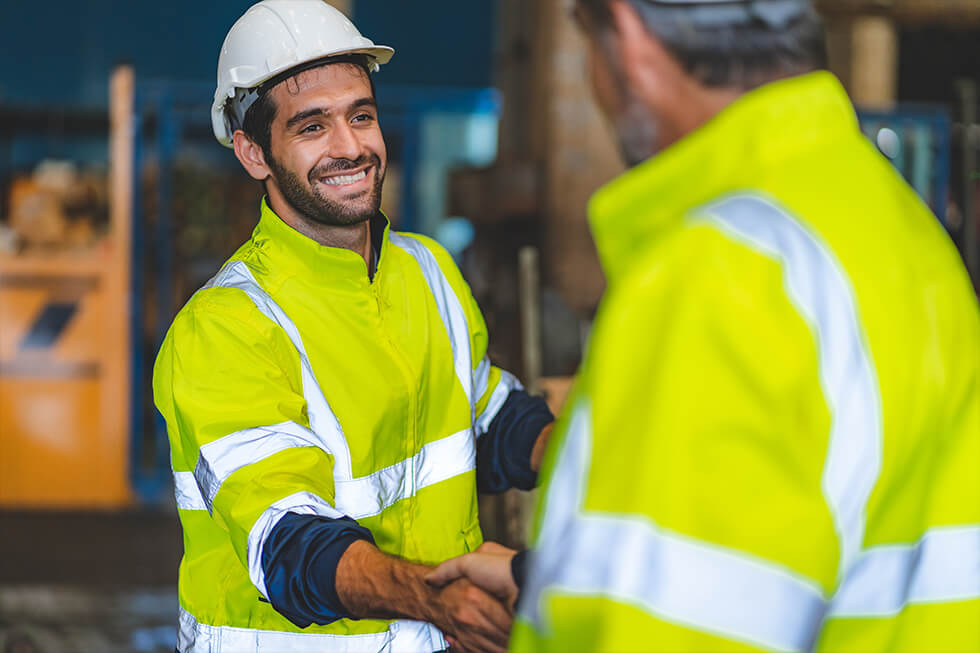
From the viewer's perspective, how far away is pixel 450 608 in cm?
149

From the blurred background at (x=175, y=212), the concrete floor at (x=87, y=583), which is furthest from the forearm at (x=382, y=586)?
the concrete floor at (x=87, y=583)

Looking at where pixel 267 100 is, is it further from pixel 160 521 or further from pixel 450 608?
pixel 160 521

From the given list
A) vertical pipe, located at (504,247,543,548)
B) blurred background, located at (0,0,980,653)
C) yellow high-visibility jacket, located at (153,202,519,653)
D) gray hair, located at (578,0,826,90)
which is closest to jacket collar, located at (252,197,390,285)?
yellow high-visibility jacket, located at (153,202,519,653)

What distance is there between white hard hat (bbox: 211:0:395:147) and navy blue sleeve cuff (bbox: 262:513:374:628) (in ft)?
3.00

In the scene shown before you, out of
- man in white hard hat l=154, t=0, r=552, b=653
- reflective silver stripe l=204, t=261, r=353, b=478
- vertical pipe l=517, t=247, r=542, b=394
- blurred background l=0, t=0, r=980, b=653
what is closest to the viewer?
man in white hard hat l=154, t=0, r=552, b=653

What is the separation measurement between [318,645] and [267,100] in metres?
1.05

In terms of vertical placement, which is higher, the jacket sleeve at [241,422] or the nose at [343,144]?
the nose at [343,144]

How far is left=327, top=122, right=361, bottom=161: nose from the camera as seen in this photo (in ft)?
6.81

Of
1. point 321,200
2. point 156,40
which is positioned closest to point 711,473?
point 321,200

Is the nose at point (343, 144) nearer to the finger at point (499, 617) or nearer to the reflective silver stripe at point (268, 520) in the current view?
the reflective silver stripe at point (268, 520)

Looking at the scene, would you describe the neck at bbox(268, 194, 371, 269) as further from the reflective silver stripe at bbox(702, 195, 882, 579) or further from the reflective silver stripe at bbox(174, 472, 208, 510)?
the reflective silver stripe at bbox(702, 195, 882, 579)

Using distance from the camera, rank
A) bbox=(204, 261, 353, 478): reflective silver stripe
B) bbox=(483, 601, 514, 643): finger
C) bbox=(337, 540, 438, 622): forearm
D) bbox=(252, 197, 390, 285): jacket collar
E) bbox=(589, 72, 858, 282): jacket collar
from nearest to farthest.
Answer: bbox=(589, 72, 858, 282): jacket collar → bbox=(483, 601, 514, 643): finger → bbox=(337, 540, 438, 622): forearm → bbox=(204, 261, 353, 478): reflective silver stripe → bbox=(252, 197, 390, 285): jacket collar

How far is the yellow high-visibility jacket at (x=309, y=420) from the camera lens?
1.73m

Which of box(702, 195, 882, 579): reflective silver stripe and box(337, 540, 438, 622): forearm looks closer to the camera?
box(702, 195, 882, 579): reflective silver stripe
